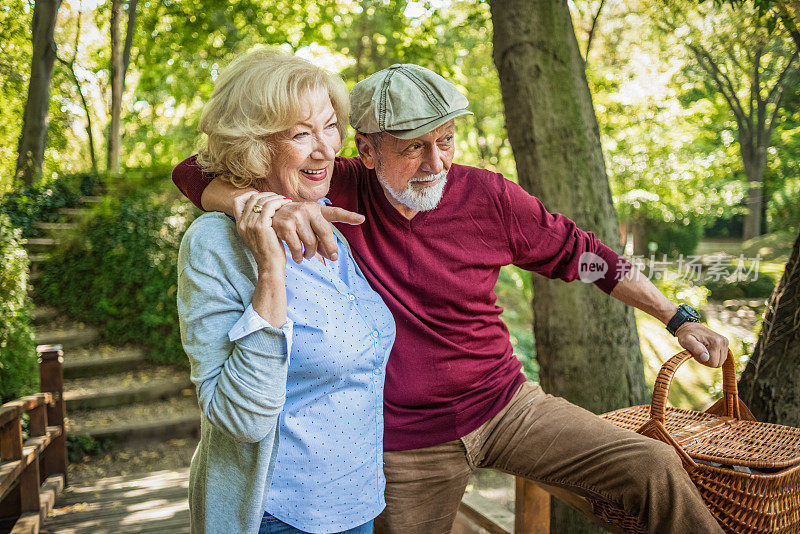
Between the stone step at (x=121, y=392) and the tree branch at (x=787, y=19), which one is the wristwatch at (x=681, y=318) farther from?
the stone step at (x=121, y=392)

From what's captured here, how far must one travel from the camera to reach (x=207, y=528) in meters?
1.39

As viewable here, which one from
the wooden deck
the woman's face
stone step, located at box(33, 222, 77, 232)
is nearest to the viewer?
the woman's face

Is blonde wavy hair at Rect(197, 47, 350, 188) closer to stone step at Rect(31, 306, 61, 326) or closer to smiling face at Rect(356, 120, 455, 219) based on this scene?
smiling face at Rect(356, 120, 455, 219)

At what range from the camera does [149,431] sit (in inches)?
246

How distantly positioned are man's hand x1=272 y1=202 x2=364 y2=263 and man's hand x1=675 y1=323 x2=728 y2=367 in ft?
3.55

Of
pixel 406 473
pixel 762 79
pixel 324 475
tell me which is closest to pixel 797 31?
pixel 762 79

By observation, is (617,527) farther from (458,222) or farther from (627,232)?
(627,232)

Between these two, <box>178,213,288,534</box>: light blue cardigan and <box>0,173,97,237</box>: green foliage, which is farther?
<box>0,173,97,237</box>: green foliage

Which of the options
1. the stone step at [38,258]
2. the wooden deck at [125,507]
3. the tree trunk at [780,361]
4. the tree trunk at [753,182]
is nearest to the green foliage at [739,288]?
the tree trunk at [753,182]

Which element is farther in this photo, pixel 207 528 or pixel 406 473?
pixel 406 473

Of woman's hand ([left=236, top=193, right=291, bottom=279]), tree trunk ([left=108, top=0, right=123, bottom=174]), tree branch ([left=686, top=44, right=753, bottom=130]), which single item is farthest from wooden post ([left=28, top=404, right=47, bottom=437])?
tree trunk ([left=108, top=0, right=123, bottom=174])

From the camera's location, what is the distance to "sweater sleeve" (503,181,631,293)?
201 centimetres

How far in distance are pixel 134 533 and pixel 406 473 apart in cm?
245

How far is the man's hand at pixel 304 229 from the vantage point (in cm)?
128
